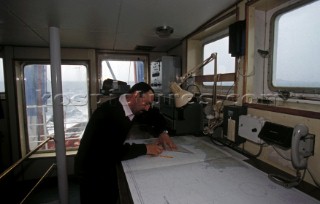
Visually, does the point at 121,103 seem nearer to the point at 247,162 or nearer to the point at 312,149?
the point at 247,162

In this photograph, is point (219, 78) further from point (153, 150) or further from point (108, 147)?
point (108, 147)

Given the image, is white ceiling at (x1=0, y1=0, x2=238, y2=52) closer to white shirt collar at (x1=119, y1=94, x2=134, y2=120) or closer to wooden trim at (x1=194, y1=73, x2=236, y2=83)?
wooden trim at (x1=194, y1=73, x2=236, y2=83)

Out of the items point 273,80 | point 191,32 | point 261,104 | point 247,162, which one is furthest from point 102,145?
point 191,32

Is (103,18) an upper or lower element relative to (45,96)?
upper

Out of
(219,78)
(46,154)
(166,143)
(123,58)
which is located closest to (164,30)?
(219,78)

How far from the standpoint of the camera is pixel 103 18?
1778 mm

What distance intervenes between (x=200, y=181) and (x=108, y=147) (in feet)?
2.07

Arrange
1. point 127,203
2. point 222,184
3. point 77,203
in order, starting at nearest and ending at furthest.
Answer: point 127,203, point 222,184, point 77,203

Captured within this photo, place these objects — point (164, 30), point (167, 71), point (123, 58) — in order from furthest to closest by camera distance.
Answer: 1. point (123, 58)
2. point (167, 71)
3. point (164, 30)

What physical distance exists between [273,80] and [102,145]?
4.20 ft

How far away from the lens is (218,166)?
1.16 meters

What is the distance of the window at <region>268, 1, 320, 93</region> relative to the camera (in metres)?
1.09

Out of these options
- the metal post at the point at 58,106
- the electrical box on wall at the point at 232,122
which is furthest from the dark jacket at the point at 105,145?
the metal post at the point at 58,106

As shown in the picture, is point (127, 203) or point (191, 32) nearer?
point (127, 203)
